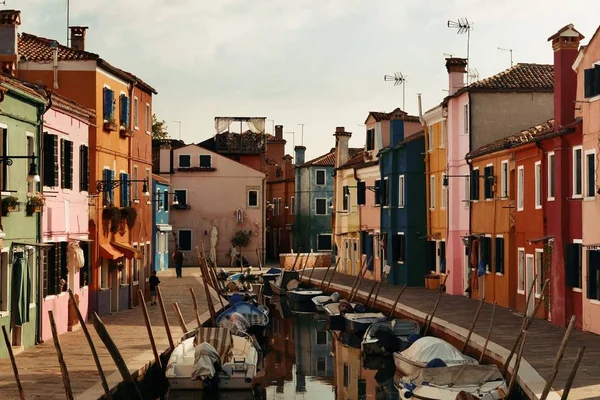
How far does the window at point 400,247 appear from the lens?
4734 centimetres

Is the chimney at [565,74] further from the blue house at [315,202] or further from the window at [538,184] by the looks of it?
the blue house at [315,202]

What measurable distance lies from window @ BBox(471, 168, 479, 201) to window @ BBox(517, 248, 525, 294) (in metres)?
5.28

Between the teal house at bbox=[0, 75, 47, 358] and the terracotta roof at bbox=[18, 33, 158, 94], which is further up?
the terracotta roof at bbox=[18, 33, 158, 94]

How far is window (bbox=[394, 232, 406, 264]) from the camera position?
47.3 m

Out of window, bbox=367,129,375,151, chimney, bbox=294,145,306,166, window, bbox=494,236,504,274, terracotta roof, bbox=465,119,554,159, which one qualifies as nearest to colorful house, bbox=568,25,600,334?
terracotta roof, bbox=465,119,554,159

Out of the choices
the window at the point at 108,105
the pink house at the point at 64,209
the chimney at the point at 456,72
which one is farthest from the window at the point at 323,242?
the pink house at the point at 64,209

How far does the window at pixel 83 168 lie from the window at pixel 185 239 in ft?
133

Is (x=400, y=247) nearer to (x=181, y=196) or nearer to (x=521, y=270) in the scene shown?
(x=521, y=270)

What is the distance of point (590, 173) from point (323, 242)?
167 ft

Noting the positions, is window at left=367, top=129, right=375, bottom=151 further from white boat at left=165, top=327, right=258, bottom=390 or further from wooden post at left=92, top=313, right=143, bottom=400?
wooden post at left=92, top=313, right=143, bottom=400

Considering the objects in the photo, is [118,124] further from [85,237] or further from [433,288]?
[433,288]

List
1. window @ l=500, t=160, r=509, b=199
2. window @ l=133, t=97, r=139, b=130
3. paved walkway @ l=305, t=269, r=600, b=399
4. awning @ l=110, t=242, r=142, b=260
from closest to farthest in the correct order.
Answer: paved walkway @ l=305, t=269, r=600, b=399 → awning @ l=110, t=242, r=142, b=260 → window @ l=500, t=160, r=509, b=199 → window @ l=133, t=97, r=139, b=130

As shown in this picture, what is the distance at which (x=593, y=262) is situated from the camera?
86.1ft

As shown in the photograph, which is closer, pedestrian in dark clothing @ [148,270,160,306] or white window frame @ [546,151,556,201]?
white window frame @ [546,151,556,201]
